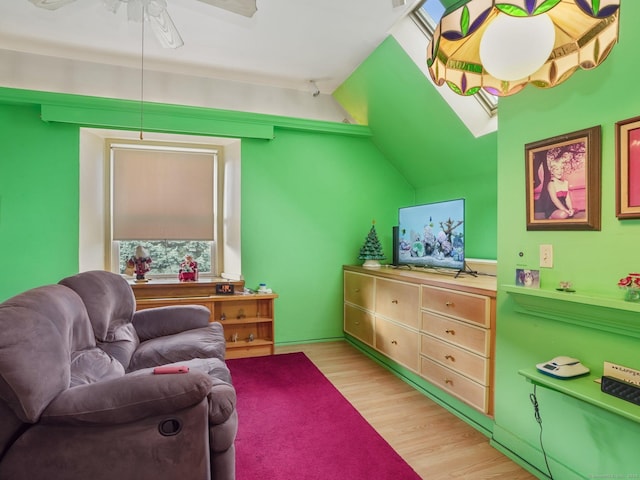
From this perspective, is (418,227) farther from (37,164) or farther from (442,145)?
(37,164)

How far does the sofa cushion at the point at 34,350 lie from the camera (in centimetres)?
116

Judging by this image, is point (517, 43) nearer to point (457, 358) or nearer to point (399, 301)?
point (457, 358)

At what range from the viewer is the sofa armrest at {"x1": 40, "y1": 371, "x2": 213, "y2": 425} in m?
1.25

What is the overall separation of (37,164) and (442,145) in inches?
142

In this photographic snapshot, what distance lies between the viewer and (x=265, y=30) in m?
2.73

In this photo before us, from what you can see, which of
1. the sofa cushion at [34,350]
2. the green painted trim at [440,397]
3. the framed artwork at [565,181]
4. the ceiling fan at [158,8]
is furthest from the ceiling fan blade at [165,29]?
the green painted trim at [440,397]

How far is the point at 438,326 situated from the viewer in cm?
243

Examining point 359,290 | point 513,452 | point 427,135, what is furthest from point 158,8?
point 513,452

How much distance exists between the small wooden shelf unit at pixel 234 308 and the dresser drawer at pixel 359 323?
33.8 inches

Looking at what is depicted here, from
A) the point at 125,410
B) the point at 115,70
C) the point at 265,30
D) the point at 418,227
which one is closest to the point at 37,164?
the point at 115,70

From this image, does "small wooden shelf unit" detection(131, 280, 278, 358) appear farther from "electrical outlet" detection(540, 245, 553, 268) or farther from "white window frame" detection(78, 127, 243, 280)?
"electrical outlet" detection(540, 245, 553, 268)

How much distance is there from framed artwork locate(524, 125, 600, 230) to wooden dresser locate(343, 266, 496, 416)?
540 millimetres

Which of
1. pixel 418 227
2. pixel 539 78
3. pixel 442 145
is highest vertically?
pixel 442 145

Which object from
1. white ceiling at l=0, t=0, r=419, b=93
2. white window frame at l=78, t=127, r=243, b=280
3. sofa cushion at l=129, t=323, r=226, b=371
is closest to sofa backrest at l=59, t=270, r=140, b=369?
sofa cushion at l=129, t=323, r=226, b=371
